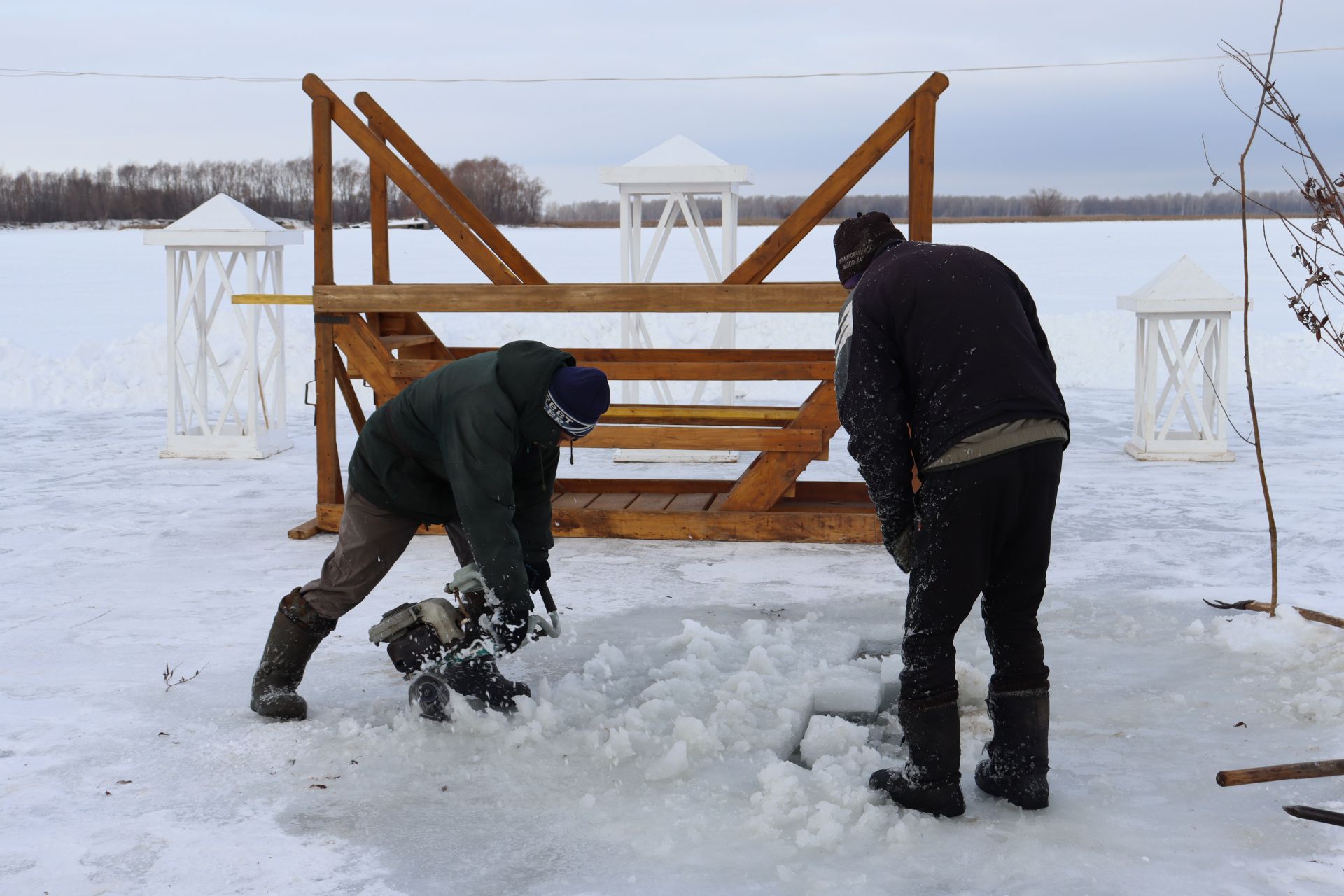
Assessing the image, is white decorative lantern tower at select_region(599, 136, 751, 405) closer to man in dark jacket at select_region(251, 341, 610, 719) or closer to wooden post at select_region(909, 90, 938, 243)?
wooden post at select_region(909, 90, 938, 243)

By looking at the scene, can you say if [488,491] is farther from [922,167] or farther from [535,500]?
[922,167]

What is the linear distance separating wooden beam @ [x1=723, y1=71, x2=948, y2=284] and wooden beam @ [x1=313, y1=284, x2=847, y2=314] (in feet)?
0.43

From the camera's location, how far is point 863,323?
11.3 ft

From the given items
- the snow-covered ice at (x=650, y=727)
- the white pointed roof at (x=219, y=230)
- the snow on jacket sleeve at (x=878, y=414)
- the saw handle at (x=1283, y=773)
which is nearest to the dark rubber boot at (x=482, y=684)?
the snow-covered ice at (x=650, y=727)

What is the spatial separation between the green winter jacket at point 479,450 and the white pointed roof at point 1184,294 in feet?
25.0

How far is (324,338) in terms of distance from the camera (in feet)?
24.9

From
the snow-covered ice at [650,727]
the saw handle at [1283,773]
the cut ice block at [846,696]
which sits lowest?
the snow-covered ice at [650,727]

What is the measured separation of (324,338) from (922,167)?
3.73 m

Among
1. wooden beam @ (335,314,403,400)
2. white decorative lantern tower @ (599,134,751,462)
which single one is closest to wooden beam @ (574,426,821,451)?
wooden beam @ (335,314,403,400)

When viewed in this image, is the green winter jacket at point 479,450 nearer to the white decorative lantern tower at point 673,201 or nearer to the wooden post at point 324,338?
the wooden post at point 324,338

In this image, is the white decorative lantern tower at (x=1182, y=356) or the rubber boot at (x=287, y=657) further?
the white decorative lantern tower at (x=1182, y=356)

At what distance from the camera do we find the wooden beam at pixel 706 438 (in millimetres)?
7281

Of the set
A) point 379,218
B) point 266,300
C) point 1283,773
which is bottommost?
point 1283,773

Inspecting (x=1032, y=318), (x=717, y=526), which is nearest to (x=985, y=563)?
(x=1032, y=318)
